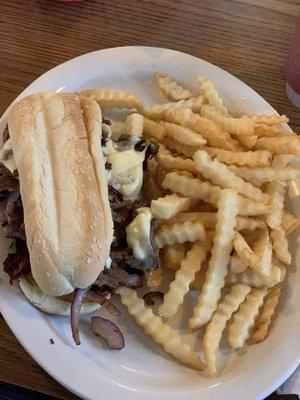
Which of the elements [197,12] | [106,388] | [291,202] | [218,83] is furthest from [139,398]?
[197,12]

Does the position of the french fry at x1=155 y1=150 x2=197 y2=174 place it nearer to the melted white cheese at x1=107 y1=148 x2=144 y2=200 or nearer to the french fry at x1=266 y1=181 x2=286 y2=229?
the melted white cheese at x1=107 y1=148 x2=144 y2=200

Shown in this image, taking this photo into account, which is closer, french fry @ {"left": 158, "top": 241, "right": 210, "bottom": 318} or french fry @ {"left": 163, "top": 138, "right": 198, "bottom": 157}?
french fry @ {"left": 158, "top": 241, "right": 210, "bottom": 318}

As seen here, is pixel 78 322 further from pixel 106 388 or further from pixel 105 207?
pixel 105 207

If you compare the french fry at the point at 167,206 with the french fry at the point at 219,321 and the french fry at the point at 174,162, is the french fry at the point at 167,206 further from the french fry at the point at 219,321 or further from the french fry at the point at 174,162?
the french fry at the point at 219,321

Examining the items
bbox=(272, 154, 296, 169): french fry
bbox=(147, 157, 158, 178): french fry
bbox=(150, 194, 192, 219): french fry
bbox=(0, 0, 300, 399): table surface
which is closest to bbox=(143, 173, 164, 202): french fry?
bbox=(147, 157, 158, 178): french fry

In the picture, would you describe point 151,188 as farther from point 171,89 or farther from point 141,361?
point 141,361
